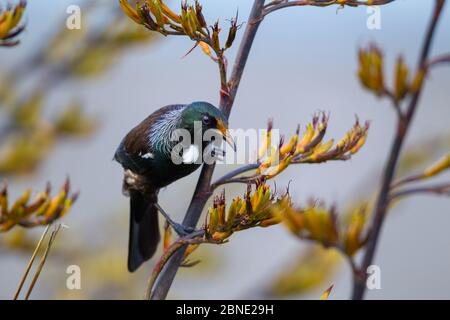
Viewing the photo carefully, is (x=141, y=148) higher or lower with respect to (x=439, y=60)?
lower

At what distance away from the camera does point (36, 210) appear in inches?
69.4

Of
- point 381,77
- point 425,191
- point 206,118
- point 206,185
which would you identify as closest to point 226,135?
point 206,118

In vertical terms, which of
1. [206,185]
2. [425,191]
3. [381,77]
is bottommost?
[206,185]

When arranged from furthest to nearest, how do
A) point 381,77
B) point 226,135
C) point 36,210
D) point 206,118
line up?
1. point 206,118
2. point 226,135
3. point 36,210
4. point 381,77

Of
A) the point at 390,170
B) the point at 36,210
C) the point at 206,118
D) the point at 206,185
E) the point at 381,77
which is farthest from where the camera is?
the point at 206,118

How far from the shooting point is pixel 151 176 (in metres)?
Answer: 2.92

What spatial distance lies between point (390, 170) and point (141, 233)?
7.33ft

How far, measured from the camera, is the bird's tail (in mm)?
3264

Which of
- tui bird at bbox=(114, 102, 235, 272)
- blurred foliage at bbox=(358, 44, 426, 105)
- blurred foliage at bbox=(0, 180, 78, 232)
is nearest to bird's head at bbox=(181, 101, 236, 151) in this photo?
tui bird at bbox=(114, 102, 235, 272)

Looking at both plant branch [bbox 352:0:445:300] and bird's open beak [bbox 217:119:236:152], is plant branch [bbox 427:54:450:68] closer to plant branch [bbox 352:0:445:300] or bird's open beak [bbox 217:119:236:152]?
plant branch [bbox 352:0:445:300]

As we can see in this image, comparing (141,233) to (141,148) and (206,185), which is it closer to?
(141,148)

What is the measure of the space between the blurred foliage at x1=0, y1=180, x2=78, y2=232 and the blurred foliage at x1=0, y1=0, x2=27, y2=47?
1.30 feet
